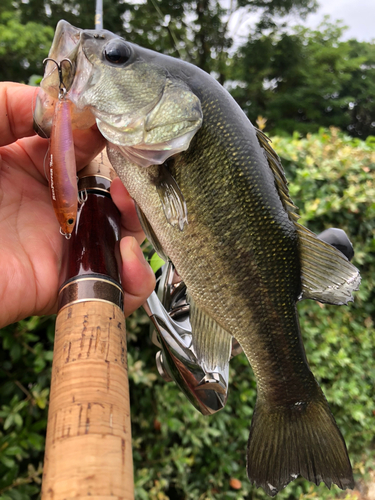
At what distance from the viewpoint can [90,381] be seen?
650 mm

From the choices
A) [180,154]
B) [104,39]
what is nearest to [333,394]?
[180,154]

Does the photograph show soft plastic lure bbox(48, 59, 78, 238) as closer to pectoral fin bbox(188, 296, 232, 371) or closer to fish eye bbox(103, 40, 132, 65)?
fish eye bbox(103, 40, 132, 65)

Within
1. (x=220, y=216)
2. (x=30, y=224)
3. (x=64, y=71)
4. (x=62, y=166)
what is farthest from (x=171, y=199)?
(x=30, y=224)

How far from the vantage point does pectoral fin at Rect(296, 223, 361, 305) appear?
3.14 ft

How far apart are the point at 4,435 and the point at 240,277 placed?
1265mm

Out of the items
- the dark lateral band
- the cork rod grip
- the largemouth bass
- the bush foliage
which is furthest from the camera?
the bush foliage

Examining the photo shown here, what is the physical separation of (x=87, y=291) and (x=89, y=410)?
0.79 ft

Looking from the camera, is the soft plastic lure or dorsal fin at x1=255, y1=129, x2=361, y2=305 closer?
the soft plastic lure

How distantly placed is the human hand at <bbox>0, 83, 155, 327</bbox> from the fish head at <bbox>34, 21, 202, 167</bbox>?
0.12 m

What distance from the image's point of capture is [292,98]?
15.3 metres

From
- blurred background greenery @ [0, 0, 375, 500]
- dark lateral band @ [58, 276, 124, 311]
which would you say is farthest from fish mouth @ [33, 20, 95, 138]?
blurred background greenery @ [0, 0, 375, 500]

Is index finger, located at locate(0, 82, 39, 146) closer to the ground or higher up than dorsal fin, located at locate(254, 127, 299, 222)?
higher up

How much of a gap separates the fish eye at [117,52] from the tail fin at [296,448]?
41.2 inches

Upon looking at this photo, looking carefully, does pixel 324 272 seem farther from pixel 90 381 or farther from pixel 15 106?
pixel 15 106
